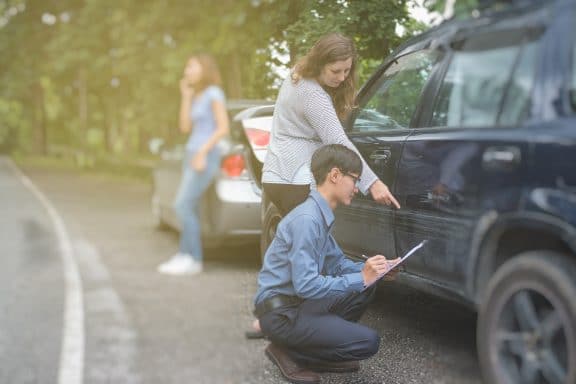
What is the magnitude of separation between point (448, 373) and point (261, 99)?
1857 mm

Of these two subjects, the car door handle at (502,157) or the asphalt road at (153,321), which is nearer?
the car door handle at (502,157)

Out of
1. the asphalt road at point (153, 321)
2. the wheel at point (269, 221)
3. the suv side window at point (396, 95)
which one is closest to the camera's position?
the suv side window at point (396, 95)

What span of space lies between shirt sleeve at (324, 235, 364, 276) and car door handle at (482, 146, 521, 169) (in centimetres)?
111

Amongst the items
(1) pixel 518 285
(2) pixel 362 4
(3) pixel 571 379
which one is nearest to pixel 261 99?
(2) pixel 362 4

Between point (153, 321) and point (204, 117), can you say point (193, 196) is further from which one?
point (153, 321)

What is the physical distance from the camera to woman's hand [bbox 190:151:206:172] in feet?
22.2

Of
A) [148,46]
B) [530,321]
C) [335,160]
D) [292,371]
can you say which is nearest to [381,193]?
[335,160]

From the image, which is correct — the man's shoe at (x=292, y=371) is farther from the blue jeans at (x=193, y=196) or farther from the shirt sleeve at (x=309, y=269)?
the blue jeans at (x=193, y=196)

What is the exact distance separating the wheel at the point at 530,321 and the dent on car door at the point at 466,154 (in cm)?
18

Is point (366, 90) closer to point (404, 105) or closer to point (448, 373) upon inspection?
point (404, 105)

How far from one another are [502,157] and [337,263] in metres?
1.22

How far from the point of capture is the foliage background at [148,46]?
3586mm

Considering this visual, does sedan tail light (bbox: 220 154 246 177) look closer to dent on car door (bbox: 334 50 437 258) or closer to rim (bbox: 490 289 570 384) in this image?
dent on car door (bbox: 334 50 437 258)

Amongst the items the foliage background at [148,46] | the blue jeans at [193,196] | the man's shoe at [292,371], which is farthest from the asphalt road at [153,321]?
the foliage background at [148,46]
